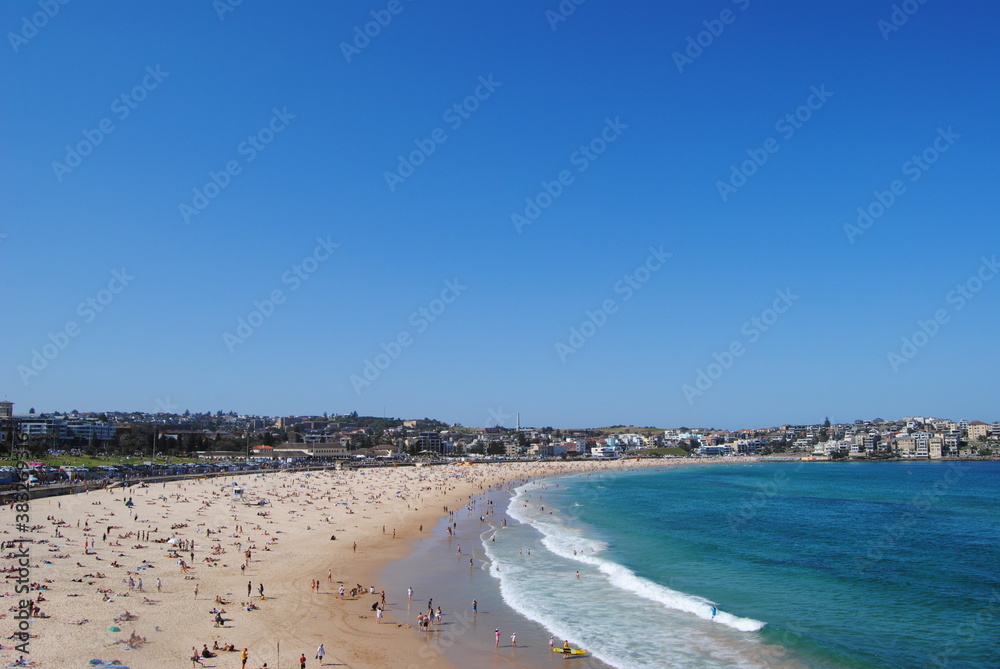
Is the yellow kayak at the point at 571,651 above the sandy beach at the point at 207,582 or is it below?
below

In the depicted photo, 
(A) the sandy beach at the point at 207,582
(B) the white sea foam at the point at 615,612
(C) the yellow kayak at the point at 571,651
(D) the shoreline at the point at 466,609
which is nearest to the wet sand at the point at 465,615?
(D) the shoreline at the point at 466,609

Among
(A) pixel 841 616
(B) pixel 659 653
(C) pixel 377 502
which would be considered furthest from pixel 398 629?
(C) pixel 377 502

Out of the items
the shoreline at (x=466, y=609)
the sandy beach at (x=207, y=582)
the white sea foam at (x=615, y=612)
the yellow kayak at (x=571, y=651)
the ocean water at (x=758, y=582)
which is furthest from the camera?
the ocean water at (x=758, y=582)

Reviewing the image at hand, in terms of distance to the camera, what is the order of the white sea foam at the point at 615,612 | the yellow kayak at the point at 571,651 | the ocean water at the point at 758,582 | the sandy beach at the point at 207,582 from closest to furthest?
the sandy beach at the point at 207,582, the yellow kayak at the point at 571,651, the white sea foam at the point at 615,612, the ocean water at the point at 758,582

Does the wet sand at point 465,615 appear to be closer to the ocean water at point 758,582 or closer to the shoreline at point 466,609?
the shoreline at point 466,609

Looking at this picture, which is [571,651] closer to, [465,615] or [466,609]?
[465,615]

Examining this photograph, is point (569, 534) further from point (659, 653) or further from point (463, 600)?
point (659, 653)

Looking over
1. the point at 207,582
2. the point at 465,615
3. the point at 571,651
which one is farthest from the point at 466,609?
the point at 207,582
